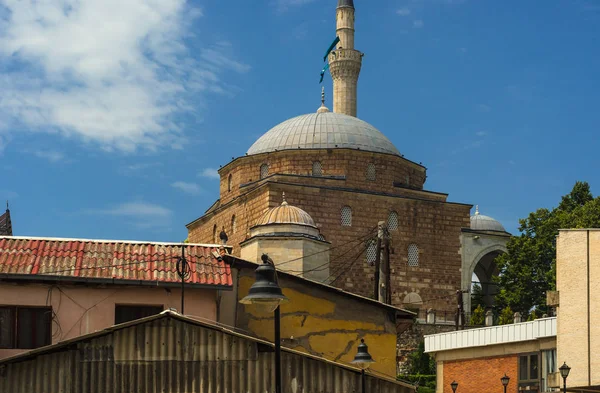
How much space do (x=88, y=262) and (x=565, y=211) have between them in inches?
1696

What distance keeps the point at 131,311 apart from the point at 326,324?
A: 3.13 meters

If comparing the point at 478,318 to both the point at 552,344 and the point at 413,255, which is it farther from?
the point at 552,344

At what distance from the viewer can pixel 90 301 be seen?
17141 millimetres

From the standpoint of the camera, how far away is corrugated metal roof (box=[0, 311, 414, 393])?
14719mm

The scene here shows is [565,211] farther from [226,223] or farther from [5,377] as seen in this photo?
[5,377]

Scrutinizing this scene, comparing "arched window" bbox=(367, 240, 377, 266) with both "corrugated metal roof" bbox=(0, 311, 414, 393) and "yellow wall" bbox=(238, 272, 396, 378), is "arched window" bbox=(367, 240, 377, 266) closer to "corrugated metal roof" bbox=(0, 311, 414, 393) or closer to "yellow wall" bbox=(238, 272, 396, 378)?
"yellow wall" bbox=(238, 272, 396, 378)

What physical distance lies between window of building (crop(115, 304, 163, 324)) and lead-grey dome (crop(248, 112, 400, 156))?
38742mm

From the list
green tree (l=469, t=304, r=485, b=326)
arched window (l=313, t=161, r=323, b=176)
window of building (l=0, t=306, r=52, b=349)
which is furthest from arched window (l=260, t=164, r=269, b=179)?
window of building (l=0, t=306, r=52, b=349)

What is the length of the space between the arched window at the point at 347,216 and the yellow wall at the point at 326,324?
34359 mm

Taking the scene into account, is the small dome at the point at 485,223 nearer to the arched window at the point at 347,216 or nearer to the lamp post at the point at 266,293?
the arched window at the point at 347,216

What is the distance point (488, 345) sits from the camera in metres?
31.6

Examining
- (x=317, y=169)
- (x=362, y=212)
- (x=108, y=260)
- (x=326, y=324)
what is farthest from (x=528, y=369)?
(x=317, y=169)

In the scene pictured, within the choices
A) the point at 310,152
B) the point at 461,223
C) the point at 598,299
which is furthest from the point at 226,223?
the point at 598,299

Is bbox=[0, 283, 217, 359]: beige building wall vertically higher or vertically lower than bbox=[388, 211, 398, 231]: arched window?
lower
